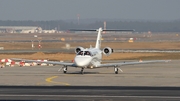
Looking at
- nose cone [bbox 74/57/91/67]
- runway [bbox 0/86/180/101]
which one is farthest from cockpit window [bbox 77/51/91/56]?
runway [bbox 0/86/180/101]

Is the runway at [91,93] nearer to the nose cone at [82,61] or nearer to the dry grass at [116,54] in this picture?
the nose cone at [82,61]

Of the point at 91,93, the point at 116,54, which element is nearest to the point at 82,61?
the point at 91,93

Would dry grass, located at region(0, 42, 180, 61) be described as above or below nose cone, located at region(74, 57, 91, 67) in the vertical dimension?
above

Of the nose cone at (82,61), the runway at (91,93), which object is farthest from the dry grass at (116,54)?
the runway at (91,93)

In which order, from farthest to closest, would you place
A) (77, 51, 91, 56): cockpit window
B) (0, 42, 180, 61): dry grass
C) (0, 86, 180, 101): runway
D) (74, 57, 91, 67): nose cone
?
(0, 42, 180, 61): dry grass, (77, 51, 91, 56): cockpit window, (74, 57, 91, 67): nose cone, (0, 86, 180, 101): runway

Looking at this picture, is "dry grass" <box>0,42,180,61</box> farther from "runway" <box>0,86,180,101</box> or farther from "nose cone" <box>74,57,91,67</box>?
"runway" <box>0,86,180,101</box>

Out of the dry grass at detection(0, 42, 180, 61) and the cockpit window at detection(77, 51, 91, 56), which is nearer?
the cockpit window at detection(77, 51, 91, 56)

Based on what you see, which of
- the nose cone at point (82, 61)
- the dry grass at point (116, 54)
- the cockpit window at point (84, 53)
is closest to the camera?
the nose cone at point (82, 61)

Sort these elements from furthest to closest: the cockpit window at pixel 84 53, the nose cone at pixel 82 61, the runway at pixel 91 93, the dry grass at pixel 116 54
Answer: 1. the dry grass at pixel 116 54
2. the cockpit window at pixel 84 53
3. the nose cone at pixel 82 61
4. the runway at pixel 91 93

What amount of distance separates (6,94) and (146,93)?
Answer: 8160 mm

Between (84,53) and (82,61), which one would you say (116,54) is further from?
(82,61)

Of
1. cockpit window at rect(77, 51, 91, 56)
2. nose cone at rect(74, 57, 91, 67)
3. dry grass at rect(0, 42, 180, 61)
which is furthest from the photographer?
dry grass at rect(0, 42, 180, 61)

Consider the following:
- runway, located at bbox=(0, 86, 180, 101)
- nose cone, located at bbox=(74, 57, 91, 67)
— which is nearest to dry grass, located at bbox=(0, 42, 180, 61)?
nose cone, located at bbox=(74, 57, 91, 67)

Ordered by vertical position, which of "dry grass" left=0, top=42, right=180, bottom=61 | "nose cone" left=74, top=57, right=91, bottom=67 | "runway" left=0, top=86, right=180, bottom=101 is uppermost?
"dry grass" left=0, top=42, right=180, bottom=61
